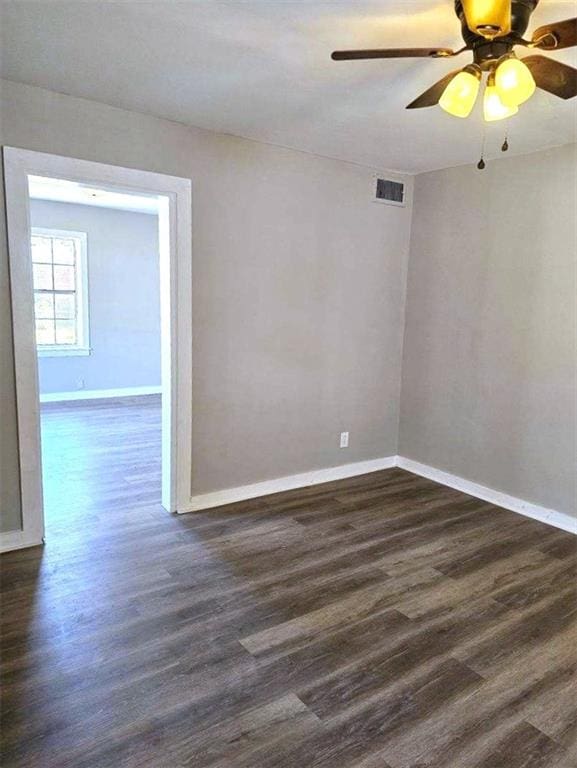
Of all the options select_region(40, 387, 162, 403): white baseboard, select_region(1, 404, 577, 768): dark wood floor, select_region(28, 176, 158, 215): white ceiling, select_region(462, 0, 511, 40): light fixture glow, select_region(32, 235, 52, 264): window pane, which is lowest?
select_region(1, 404, 577, 768): dark wood floor

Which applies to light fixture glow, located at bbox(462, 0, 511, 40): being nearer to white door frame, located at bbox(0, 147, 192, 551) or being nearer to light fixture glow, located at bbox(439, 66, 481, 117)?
light fixture glow, located at bbox(439, 66, 481, 117)

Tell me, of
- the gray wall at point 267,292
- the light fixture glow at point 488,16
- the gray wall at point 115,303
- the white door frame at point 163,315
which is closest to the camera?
the light fixture glow at point 488,16

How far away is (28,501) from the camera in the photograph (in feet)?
9.18

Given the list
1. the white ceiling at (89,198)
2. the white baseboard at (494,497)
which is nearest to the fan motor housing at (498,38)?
the white baseboard at (494,497)

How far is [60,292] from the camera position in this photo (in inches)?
264

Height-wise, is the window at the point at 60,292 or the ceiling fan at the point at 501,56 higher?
the ceiling fan at the point at 501,56

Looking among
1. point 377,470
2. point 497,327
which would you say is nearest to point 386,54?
point 497,327

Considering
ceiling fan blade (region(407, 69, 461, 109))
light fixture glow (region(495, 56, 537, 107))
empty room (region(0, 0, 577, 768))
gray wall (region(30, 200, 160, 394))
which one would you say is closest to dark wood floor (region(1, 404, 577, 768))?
empty room (region(0, 0, 577, 768))

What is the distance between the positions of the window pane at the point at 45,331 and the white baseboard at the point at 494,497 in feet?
16.2

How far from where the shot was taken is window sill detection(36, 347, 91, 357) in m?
6.57

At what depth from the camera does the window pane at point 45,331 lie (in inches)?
260

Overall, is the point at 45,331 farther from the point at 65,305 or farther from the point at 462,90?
the point at 462,90

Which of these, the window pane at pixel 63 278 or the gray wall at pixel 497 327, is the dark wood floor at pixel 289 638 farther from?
the window pane at pixel 63 278

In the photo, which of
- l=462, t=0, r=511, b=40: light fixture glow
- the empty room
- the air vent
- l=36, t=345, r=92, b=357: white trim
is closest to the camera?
l=462, t=0, r=511, b=40: light fixture glow
